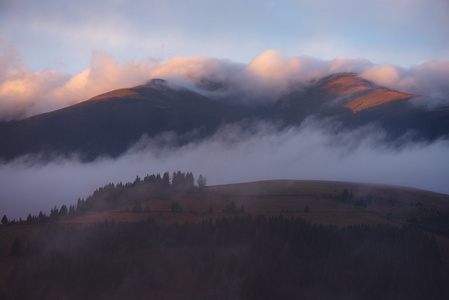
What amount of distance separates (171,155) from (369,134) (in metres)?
87.2

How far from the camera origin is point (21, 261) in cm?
3825

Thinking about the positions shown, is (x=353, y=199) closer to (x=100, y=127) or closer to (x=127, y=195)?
(x=127, y=195)

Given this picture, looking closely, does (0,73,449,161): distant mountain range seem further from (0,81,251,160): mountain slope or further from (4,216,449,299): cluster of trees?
(4,216,449,299): cluster of trees

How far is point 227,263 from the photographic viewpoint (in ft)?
148

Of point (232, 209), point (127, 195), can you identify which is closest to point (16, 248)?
point (127, 195)

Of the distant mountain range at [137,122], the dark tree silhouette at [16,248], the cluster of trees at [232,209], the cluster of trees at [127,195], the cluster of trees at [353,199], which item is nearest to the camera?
the dark tree silhouette at [16,248]

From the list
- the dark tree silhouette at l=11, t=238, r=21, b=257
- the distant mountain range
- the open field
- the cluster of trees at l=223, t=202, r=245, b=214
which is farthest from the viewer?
the distant mountain range

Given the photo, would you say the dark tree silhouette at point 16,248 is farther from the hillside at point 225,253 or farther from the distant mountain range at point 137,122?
the distant mountain range at point 137,122

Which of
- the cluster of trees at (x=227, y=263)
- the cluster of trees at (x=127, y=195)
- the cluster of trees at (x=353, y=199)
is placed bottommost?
the cluster of trees at (x=227, y=263)

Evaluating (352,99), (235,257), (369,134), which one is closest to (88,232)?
(235,257)

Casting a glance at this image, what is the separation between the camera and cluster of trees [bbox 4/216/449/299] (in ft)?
A: 132

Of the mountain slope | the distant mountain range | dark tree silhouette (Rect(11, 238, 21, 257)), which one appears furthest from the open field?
the mountain slope

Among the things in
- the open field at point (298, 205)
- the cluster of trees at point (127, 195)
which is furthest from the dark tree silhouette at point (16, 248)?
the open field at point (298, 205)

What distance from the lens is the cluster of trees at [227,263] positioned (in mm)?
40125
